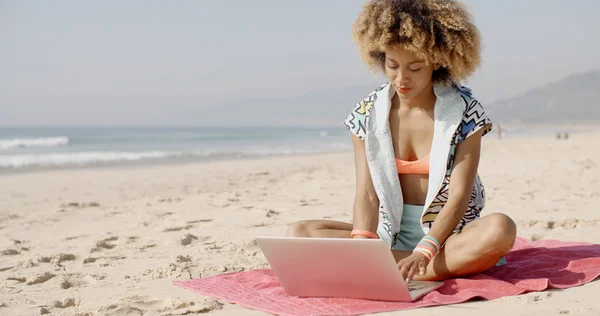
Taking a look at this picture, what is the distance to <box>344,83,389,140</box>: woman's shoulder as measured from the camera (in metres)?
3.35

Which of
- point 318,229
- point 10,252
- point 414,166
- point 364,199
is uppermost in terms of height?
point 414,166

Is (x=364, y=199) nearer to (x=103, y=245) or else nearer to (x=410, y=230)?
(x=410, y=230)

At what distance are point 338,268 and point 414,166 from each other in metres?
0.77

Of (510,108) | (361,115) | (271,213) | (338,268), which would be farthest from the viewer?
(510,108)

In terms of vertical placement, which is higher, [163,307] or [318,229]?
[318,229]

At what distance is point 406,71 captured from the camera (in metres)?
3.09

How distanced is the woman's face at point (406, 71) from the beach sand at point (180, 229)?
102 cm

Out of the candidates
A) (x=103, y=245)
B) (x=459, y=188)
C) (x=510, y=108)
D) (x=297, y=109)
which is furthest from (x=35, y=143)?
(x=297, y=109)

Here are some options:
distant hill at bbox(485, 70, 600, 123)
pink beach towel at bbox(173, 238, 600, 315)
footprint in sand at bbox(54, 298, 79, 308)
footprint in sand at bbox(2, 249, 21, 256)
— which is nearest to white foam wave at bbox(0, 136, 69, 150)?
footprint in sand at bbox(2, 249, 21, 256)

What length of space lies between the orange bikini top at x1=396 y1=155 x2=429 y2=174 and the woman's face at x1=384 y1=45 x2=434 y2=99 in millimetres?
323

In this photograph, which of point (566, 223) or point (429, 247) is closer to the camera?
point (429, 247)

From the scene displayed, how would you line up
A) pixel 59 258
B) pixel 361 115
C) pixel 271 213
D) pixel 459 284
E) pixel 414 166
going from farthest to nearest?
pixel 271 213 < pixel 59 258 < pixel 361 115 < pixel 414 166 < pixel 459 284

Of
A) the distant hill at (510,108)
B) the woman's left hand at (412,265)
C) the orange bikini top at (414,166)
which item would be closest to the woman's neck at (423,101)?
the orange bikini top at (414,166)

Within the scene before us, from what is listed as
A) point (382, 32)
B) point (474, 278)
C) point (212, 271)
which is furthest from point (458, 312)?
point (212, 271)
